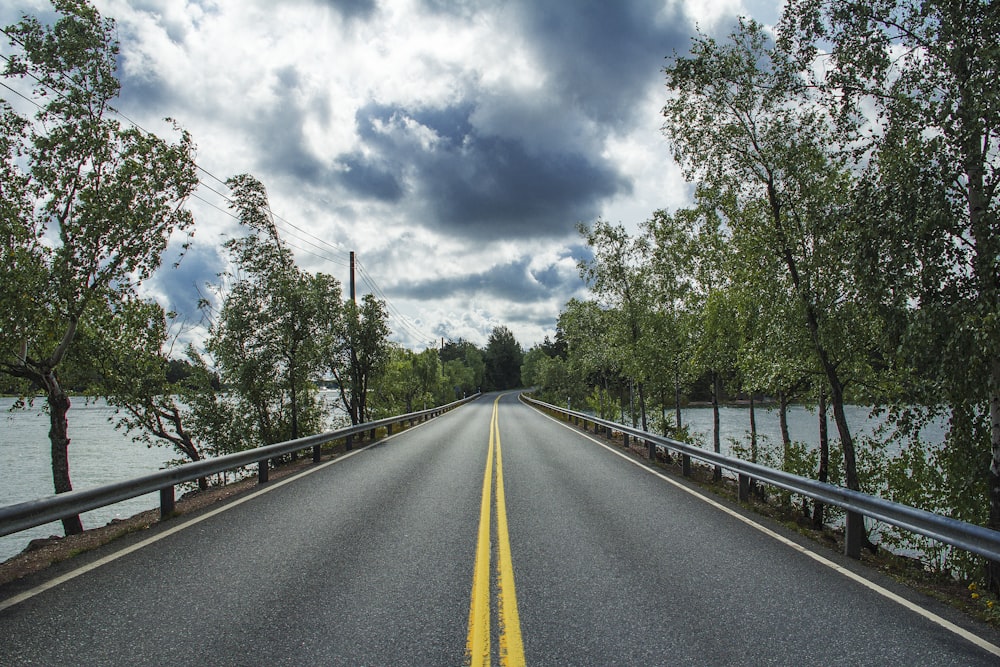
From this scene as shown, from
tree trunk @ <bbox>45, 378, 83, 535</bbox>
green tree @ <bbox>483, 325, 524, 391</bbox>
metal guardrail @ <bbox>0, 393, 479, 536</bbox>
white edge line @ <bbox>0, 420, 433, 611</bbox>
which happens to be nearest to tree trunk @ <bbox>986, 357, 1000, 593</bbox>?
white edge line @ <bbox>0, 420, 433, 611</bbox>

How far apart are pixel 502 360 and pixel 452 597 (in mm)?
154582

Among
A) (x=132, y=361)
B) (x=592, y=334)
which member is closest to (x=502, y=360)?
(x=592, y=334)

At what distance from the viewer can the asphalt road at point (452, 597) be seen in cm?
349

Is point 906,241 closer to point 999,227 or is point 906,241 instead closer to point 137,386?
point 999,227

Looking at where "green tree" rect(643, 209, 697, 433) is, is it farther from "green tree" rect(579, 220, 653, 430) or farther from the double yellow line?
the double yellow line

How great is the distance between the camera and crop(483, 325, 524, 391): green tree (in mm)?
156750

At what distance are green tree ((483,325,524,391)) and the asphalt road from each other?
14582cm

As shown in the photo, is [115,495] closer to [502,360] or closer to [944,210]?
[944,210]

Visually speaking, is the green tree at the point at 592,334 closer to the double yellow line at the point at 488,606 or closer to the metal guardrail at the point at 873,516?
the metal guardrail at the point at 873,516

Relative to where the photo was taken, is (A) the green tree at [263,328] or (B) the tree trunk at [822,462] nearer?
(B) the tree trunk at [822,462]

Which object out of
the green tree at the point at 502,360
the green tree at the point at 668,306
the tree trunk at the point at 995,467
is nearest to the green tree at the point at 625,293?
the green tree at the point at 668,306

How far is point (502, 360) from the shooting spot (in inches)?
6255

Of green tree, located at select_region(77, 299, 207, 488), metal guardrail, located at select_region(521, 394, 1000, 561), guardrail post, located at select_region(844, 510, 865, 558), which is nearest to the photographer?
metal guardrail, located at select_region(521, 394, 1000, 561)

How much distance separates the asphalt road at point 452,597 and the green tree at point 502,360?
146 m
